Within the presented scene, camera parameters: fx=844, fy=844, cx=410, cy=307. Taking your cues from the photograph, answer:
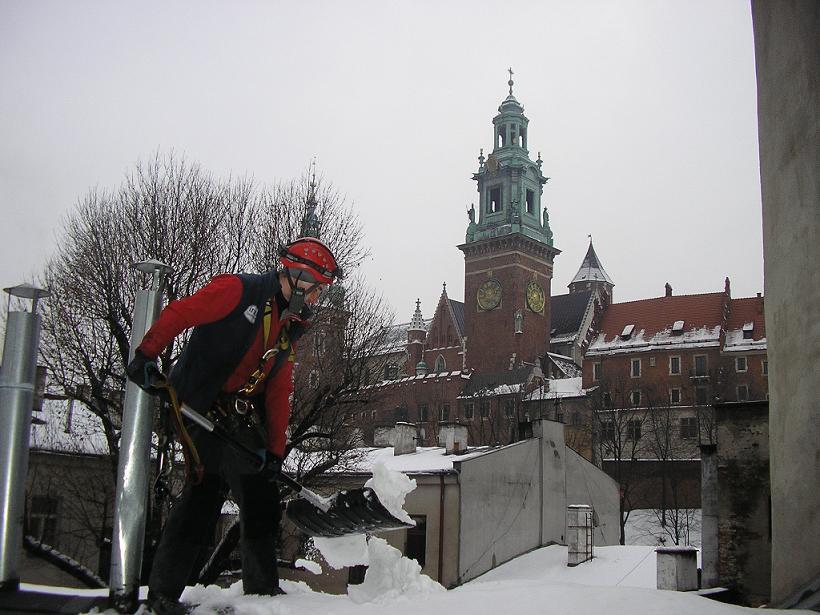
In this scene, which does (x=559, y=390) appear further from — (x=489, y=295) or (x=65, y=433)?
(x=65, y=433)

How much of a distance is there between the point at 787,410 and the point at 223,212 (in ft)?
53.4

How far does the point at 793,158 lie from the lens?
13.8 ft

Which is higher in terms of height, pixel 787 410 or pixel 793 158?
pixel 793 158

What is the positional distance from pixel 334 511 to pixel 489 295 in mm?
73717

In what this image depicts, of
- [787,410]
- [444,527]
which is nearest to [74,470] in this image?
[444,527]

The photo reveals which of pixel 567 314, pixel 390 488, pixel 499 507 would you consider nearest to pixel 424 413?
pixel 567 314

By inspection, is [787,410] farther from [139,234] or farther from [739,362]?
[739,362]

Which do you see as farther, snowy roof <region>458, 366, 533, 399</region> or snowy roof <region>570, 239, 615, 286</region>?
snowy roof <region>570, 239, 615, 286</region>

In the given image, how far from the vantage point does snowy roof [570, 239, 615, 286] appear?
330 feet

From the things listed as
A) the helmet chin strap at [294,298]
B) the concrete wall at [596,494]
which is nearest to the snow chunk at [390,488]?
the helmet chin strap at [294,298]

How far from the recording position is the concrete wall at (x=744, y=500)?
13.2 meters

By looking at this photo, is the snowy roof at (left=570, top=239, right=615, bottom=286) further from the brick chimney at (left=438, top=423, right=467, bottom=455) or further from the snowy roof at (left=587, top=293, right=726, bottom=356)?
the brick chimney at (left=438, top=423, right=467, bottom=455)

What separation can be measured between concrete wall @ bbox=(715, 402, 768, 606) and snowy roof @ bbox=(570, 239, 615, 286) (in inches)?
3446

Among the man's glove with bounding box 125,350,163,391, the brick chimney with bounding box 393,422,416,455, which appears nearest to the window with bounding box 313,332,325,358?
the brick chimney with bounding box 393,422,416,455
